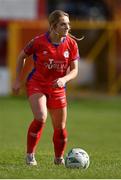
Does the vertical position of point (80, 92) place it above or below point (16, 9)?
below

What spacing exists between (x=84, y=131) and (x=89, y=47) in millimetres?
11916

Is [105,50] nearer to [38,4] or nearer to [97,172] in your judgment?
[38,4]

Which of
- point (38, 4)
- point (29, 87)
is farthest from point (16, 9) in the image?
point (29, 87)

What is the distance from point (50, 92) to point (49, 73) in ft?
0.85

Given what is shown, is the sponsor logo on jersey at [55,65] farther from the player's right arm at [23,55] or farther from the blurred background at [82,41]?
the blurred background at [82,41]

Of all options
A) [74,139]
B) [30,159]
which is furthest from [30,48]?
[74,139]

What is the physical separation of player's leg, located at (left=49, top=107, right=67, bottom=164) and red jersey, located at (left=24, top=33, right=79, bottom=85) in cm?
43

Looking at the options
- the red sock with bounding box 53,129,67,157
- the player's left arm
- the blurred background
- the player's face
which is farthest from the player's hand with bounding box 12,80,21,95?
the blurred background

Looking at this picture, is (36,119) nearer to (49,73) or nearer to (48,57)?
(49,73)

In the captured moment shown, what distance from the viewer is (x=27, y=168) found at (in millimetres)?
9930

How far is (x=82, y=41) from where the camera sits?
30.1 m

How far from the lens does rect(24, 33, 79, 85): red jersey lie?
407 inches

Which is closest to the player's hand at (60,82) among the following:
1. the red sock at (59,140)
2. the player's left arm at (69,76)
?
the player's left arm at (69,76)

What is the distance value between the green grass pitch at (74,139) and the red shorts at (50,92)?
32.8 inches
